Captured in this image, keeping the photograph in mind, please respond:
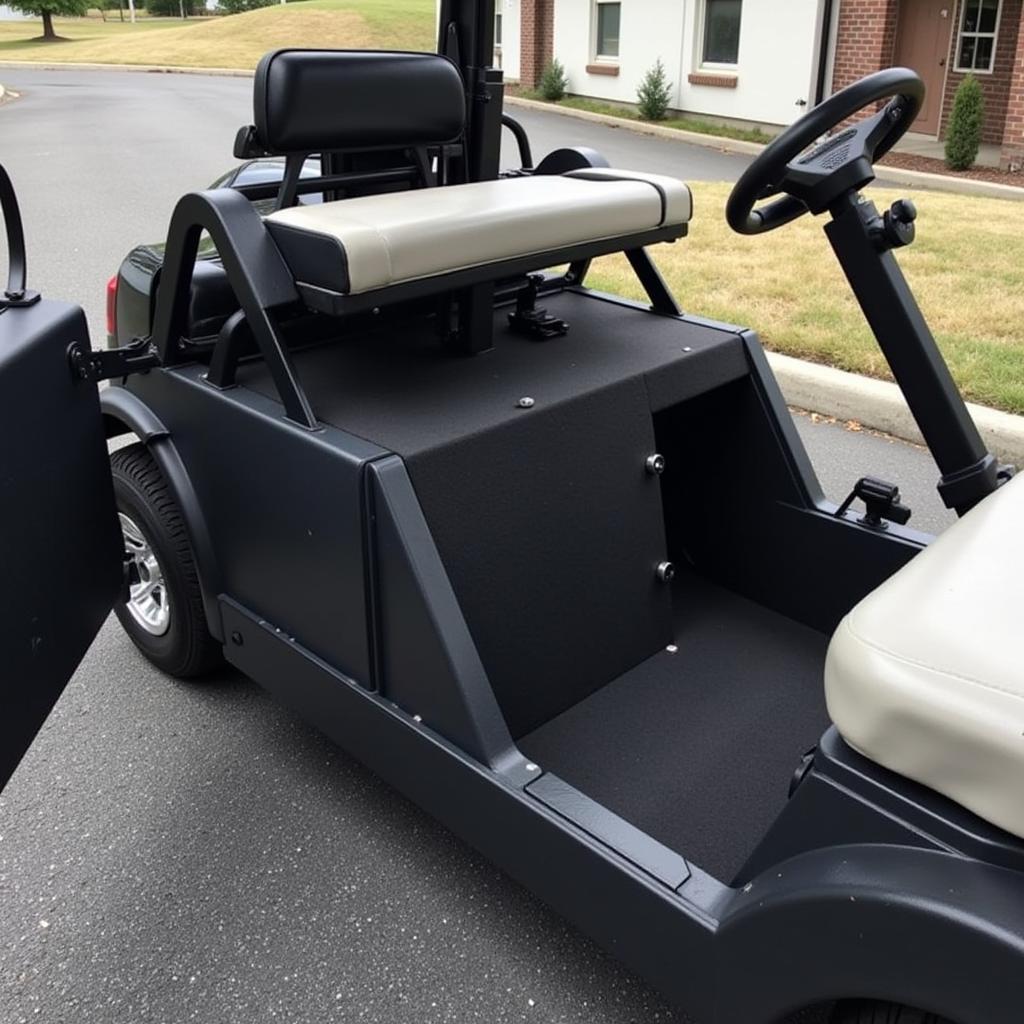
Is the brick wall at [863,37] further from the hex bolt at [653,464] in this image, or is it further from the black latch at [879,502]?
the hex bolt at [653,464]

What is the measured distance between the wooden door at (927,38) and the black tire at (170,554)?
1256cm

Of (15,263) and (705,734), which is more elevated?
(15,263)

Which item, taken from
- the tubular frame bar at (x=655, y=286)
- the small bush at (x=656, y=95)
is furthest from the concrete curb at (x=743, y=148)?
the tubular frame bar at (x=655, y=286)

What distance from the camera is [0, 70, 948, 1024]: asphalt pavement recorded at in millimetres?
1900

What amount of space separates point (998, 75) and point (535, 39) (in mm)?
9376

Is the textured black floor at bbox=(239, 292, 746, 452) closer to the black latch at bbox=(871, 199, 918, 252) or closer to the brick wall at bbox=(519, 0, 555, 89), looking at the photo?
the black latch at bbox=(871, 199, 918, 252)

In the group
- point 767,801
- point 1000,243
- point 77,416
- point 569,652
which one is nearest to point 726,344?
point 569,652

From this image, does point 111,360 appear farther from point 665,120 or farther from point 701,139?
point 665,120

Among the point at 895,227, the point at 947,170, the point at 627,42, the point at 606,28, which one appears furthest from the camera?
the point at 606,28

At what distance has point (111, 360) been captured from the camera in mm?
2199

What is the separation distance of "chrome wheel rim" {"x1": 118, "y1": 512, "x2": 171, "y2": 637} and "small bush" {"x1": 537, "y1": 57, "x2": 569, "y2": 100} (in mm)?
17478

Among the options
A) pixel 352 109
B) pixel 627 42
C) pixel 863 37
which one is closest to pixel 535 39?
pixel 627 42

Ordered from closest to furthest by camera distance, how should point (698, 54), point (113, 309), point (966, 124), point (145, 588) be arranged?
point (145, 588) → point (113, 309) → point (966, 124) → point (698, 54)

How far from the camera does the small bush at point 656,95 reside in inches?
623
